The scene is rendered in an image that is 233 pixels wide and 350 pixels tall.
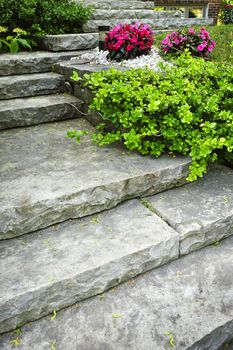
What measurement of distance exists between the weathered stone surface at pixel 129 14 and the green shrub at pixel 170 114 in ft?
9.56

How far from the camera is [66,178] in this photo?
7.04 feet

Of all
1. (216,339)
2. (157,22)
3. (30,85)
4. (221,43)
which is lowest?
(216,339)

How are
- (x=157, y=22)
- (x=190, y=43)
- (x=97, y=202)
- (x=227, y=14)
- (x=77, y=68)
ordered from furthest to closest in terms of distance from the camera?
(x=227, y=14), (x=157, y=22), (x=190, y=43), (x=77, y=68), (x=97, y=202)

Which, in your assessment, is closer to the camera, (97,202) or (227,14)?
(97,202)

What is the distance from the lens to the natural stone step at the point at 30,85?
328cm

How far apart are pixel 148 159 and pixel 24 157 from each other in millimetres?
934

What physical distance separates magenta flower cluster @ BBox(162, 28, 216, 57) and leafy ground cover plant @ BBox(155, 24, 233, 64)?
18cm

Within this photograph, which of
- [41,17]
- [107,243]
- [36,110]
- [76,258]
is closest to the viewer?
[76,258]

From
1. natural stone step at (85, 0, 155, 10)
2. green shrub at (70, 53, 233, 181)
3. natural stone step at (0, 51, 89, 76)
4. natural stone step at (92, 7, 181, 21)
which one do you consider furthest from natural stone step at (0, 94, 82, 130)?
natural stone step at (85, 0, 155, 10)

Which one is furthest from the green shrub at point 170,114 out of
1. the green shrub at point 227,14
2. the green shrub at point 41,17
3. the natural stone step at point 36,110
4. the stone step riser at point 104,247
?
the green shrub at point 227,14

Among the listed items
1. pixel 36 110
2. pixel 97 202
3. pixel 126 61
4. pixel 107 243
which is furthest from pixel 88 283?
pixel 126 61

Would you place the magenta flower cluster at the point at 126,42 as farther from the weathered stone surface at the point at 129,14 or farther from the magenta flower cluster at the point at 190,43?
the weathered stone surface at the point at 129,14

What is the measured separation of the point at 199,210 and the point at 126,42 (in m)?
2.32

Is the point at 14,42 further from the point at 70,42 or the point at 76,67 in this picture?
the point at 70,42
